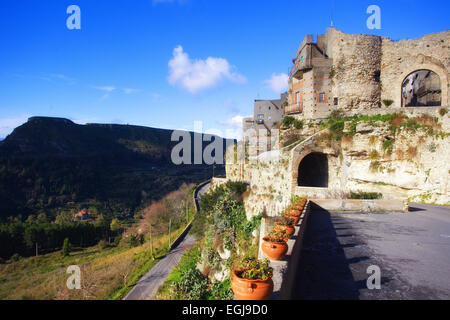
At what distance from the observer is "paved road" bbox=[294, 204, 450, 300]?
3.54m

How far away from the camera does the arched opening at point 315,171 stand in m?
17.8

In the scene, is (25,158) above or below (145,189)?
above

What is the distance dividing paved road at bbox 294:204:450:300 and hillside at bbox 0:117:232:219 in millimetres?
58079

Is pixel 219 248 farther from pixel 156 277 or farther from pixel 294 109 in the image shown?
pixel 294 109

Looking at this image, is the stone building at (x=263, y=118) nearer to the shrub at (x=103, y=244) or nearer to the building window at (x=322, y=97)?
the building window at (x=322, y=97)

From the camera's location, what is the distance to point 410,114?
49.1 feet

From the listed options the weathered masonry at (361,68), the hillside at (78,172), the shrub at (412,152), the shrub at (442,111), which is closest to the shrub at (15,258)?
the hillside at (78,172)

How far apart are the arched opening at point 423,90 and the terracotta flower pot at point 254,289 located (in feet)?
78.6

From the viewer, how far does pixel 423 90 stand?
24.9 m

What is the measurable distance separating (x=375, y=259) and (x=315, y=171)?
49.1 ft

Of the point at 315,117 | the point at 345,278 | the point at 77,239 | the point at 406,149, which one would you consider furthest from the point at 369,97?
the point at 77,239

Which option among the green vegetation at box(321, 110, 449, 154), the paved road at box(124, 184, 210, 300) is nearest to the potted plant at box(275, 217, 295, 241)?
the green vegetation at box(321, 110, 449, 154)
